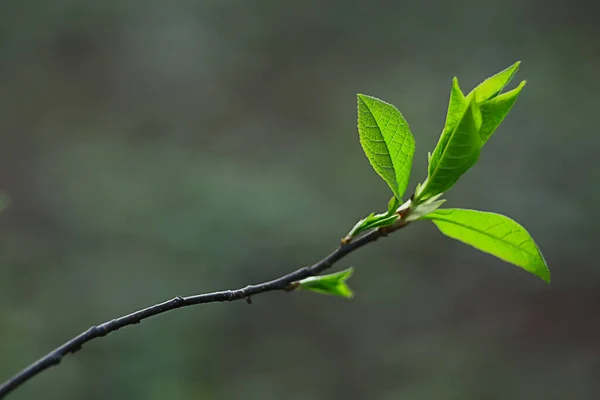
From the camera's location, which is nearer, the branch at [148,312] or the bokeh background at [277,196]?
the branch at [148,312]

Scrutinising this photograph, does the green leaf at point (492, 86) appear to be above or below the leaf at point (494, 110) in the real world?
above

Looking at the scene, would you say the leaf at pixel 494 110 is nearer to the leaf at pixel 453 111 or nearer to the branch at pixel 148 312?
the leaf at pixel 453 111

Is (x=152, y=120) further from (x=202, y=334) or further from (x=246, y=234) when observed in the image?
(x=202, y=334)

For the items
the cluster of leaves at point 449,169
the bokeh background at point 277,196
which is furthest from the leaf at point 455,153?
the bokeh background at point 277,196

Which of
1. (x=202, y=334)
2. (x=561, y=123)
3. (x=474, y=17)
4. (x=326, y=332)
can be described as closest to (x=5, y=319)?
(x=202, y=334)

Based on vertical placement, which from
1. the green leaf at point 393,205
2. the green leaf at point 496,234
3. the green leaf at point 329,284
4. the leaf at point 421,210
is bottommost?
the green leaf at point 496,234

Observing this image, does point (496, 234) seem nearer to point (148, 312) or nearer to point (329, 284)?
point (329, 284)

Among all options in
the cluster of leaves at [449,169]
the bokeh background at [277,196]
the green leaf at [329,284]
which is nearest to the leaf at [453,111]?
the cluster of leaves at [449,169]
